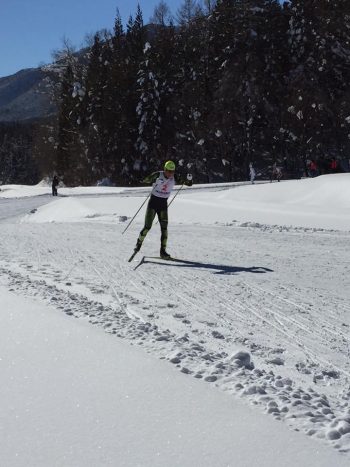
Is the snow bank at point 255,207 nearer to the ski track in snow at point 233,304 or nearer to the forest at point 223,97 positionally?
the ski track in snow at point 233,304

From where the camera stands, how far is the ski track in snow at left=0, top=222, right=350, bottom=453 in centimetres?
375

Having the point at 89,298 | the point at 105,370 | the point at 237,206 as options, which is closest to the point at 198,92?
the point at 237,206

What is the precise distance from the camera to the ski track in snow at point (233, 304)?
375cm

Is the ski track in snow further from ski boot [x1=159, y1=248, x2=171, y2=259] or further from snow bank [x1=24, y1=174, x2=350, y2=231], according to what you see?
snow bank [x1=24, y1=174, x2=350, y2=231]

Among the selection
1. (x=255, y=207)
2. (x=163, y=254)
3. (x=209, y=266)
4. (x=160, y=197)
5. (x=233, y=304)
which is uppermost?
(x=160, y=197)

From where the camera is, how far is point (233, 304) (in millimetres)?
6586

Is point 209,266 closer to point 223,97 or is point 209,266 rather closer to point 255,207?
point 255,207

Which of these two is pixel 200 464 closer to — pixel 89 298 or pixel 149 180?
pixel 89 298

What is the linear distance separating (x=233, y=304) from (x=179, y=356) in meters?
2.45

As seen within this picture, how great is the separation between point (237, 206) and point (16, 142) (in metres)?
92.9

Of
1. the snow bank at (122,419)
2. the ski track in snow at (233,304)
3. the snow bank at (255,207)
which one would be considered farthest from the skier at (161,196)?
the snow bank at (122,419)

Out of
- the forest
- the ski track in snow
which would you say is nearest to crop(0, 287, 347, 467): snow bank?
the ski track in snow

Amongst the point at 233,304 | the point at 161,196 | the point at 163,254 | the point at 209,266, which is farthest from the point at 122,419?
the point at 161,196

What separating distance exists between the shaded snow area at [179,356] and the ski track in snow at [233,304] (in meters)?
0.02
